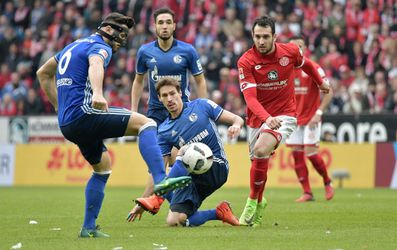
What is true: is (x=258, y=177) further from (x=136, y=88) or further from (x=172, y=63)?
(x=136, y=88)

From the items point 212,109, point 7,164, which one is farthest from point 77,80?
point 7,164

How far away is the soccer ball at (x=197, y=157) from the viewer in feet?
33.9

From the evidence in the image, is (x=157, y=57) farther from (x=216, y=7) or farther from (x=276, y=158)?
(x=216, y=7)

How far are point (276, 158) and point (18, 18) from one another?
1214 cm

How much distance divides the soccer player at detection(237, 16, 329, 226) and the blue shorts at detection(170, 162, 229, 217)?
1.77 feet

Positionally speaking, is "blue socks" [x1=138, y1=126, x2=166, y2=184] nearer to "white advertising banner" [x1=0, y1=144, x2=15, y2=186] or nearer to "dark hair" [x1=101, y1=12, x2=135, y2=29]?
"dark hair" [x1=101, y1=12, x2=135, y2=29]

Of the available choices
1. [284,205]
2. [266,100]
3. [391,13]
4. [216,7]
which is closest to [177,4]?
[216,7]

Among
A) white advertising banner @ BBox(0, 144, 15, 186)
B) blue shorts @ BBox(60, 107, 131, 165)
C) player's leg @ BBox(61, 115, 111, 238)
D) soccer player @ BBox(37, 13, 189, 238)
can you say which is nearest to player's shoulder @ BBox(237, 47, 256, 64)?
soccer player @ BBox(37, 13, 189, 238)

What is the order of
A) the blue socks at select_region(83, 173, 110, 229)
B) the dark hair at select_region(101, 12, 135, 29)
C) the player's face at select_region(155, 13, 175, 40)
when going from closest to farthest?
the dark hair at select_region(101, 12, 135, 29) < the blue socks at select_region(83, 173, 110, 229) < the player's face at select_region(155, 13, 175, 40)

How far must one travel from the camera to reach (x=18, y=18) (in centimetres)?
3102

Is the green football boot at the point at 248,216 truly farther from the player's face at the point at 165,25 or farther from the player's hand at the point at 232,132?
the player's face at the point at 165,25

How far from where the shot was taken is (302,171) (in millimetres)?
16609

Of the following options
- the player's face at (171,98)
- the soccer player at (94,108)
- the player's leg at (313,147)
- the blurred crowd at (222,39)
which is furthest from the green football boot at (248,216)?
the blurred crowd at (222,39)

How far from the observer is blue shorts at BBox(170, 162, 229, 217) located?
10.9m
